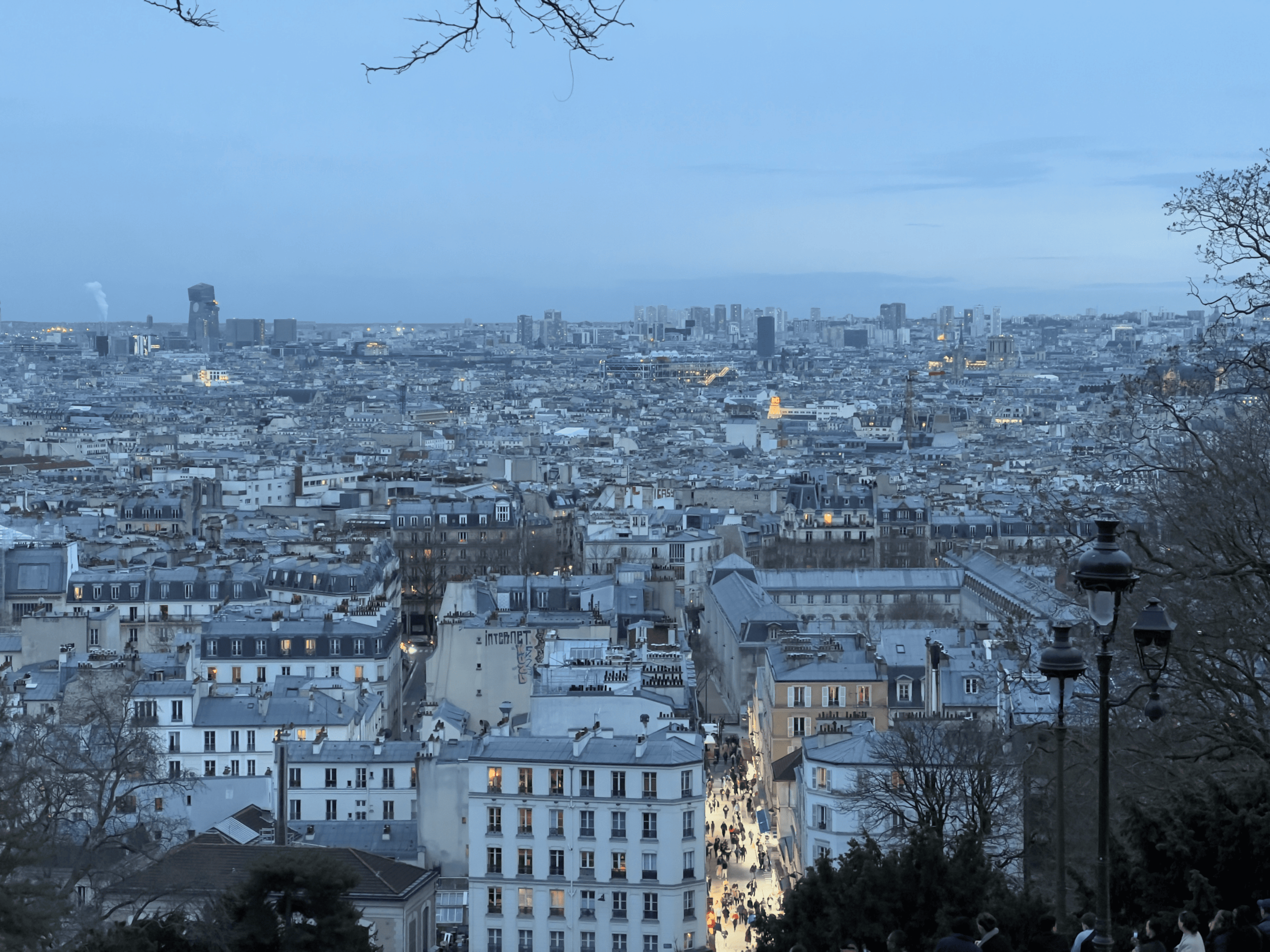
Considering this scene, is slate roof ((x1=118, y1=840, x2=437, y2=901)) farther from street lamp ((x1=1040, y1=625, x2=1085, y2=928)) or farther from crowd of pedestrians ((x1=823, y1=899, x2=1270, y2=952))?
street lamp ((x1=1040, y1=625, x2=1085, y2=928))

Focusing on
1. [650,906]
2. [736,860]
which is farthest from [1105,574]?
[736,860]

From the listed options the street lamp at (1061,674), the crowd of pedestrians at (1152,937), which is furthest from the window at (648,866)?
the street lamp at (1061,674)

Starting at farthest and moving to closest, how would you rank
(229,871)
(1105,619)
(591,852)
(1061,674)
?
(591,852) < (229,871) < (1061,674) < (1105,619)

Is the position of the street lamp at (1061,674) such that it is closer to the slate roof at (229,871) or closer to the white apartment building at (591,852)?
the slate roof at (229,871)

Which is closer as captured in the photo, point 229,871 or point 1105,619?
point 1105,619

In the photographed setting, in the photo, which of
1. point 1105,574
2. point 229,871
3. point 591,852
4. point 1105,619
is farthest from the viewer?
point 591,852

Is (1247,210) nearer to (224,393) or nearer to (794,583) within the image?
(794,583)

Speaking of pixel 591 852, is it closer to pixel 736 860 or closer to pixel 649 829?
pixel 649 829
